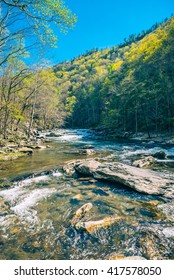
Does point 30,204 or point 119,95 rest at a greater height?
point 119,95

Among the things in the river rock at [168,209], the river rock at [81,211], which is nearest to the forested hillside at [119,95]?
the river rock at [81,211]

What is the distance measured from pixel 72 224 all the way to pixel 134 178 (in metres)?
4.01

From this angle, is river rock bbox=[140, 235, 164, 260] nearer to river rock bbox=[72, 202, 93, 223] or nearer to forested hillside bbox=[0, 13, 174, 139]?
river rock bbox=[72, 202, 93, 223]

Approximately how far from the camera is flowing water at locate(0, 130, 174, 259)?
166 inches

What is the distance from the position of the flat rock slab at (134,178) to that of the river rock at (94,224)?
2537mm

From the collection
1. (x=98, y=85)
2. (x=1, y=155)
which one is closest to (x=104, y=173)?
(x=1, y=155)

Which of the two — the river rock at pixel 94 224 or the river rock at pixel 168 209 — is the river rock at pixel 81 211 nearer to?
the river rock at pixel 94 224

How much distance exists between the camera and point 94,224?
16.7 feet

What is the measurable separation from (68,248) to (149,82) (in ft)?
124

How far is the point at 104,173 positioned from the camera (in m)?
8.96

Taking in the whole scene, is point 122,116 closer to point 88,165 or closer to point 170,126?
point 170,126

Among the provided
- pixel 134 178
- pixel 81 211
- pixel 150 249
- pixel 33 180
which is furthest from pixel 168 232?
pixel 33 180

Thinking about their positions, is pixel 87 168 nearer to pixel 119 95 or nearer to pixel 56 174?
pixel 56 174
